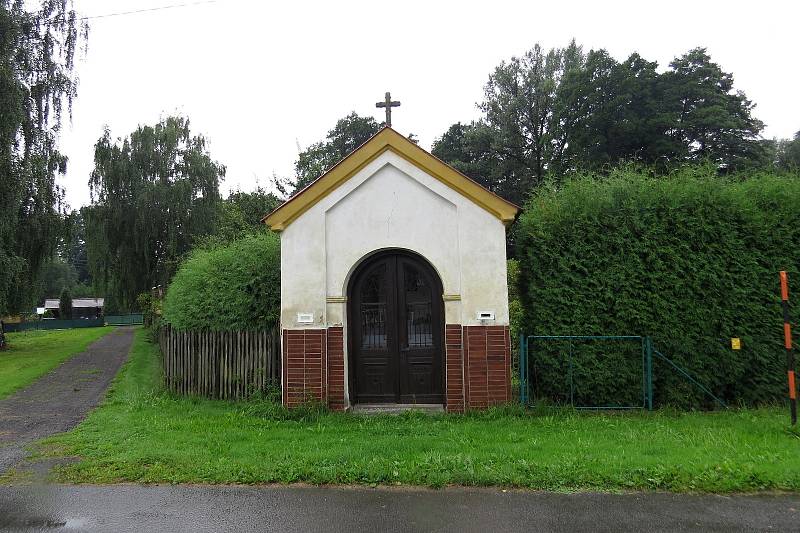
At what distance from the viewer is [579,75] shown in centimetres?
3509

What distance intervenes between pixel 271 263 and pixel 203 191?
77.6ft

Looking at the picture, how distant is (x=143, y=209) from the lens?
96.8 feet

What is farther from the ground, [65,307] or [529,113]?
[529,113]

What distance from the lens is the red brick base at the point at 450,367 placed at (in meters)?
8.62

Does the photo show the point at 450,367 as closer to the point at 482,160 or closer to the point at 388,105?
the point at 388,105

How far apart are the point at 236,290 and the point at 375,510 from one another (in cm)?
630

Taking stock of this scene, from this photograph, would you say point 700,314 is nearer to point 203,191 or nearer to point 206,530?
point 206,530

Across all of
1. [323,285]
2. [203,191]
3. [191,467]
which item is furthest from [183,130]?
[191,467]

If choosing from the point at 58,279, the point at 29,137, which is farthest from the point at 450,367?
the point at 58,279

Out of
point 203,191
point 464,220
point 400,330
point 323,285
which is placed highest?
point 203,191

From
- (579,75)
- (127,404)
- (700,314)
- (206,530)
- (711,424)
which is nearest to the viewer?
(206,530)

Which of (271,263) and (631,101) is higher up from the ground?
(631,101)

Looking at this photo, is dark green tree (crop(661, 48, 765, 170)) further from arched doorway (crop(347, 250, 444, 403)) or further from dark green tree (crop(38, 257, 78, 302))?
dark green tree (crop(38, 257, 78, 302))

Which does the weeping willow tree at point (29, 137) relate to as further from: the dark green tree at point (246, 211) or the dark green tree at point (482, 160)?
the dark green tree at point (482, 160)
